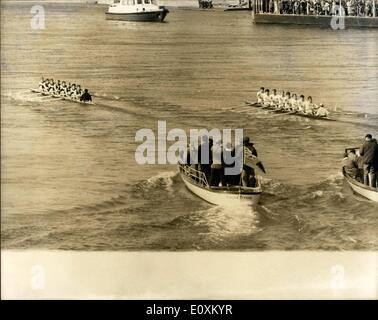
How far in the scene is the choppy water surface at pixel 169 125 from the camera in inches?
111

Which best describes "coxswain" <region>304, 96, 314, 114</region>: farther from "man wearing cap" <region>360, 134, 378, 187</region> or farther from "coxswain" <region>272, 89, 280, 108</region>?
"man wearing cap" <region>360, 134, 378, 187</region>

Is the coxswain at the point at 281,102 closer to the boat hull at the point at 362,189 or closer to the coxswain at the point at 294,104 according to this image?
the coxswain at the point at 294,104

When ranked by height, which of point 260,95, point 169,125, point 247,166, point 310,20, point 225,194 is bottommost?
point 225,194

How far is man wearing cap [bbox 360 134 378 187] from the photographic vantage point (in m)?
2.89

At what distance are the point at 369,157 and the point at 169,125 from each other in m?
0.84

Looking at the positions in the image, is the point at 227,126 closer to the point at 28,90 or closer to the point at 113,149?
the point at 113,149

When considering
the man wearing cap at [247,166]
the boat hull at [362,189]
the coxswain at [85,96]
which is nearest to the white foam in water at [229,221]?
the man wearing cap at [247,166]

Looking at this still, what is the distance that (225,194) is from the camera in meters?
2.86

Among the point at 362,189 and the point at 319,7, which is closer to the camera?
the point at 362,189

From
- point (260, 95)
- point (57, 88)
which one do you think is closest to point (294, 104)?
point (260, 95)

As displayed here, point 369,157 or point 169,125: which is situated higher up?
point 169,125

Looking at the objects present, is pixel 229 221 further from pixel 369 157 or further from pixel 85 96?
pixel 85 96

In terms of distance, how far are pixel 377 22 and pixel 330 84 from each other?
13.1 inches

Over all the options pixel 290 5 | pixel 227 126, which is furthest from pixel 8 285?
pixel 290 5
